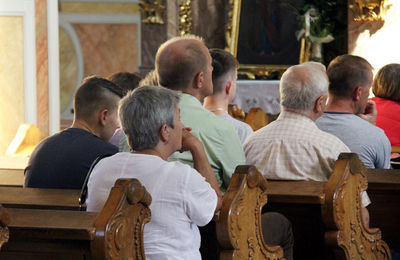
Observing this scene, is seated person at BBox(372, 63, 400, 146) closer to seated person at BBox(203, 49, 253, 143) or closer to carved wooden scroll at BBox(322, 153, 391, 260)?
seated person at BBox(203, 49, 253, 143)

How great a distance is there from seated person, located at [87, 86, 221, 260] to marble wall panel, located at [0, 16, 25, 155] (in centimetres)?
516

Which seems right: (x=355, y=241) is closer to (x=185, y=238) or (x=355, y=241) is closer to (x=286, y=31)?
(x=185, y=238)

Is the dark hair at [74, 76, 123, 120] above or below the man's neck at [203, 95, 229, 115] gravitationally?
above

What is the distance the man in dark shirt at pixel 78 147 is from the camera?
4.24m

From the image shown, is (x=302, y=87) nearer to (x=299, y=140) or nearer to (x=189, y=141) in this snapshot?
(x=299, y=140)

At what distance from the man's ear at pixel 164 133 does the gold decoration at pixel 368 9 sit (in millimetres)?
6583

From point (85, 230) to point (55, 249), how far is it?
0.18 metres

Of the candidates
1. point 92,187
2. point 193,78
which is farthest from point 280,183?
point 92,187

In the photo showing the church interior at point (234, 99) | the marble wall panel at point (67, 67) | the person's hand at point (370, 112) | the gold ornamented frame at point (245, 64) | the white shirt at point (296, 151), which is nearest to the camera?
the church interior at point (234, 99)

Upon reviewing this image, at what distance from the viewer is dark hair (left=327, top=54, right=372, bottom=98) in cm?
507

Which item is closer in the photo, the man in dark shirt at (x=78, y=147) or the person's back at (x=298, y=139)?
the person's back at (x=298, y=139)

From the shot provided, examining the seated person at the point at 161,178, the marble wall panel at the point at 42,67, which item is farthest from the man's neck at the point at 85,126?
the marble wall panel at the point at 42,67

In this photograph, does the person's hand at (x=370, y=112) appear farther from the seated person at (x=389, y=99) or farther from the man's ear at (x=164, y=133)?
the man's ear at (x=164, y=133)

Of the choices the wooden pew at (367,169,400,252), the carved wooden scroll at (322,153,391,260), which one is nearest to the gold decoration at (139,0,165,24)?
the wooden pew at (367,169,400,252)
